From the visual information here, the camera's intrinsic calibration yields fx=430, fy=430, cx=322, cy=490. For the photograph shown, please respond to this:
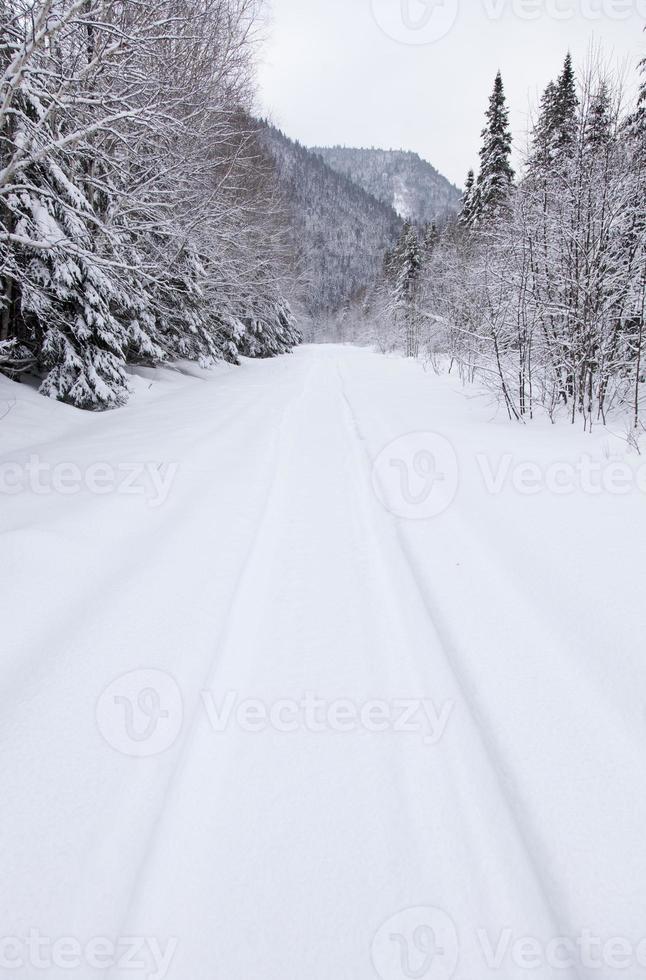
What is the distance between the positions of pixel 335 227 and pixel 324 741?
127m

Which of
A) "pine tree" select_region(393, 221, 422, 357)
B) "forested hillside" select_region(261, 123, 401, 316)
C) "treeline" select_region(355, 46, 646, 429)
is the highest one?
"forested hillside" select_region(261, 123, 401, 316)

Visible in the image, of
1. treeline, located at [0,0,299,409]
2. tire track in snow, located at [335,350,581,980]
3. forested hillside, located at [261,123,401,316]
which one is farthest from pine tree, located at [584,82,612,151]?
forested hillside, located at [261,123,401,316]

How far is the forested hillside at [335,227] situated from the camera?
91812mm

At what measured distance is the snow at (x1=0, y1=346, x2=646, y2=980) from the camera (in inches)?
38.4

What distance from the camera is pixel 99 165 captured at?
28.9ft

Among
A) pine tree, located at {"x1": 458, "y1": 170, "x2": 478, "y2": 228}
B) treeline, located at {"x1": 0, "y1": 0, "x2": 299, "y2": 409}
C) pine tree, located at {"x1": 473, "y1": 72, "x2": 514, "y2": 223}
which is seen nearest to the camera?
treeline, located at {"x1": 0, "y1": 0, "x2": 299, "y2": 409}

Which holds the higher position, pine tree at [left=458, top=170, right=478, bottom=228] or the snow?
pine tree at [left=458, top=170, right=478, bottom=228]

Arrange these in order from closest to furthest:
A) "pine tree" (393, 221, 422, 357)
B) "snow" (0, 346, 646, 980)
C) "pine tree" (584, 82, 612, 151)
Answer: "snow" (0, 346, 646, 980), "pine tree" (584, 82, 612, 151), "pine tree" (393, 221, 422, 357)

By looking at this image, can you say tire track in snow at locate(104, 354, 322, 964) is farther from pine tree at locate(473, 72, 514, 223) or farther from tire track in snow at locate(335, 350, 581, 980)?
pine tree at locate(473, 72, 514, 223)

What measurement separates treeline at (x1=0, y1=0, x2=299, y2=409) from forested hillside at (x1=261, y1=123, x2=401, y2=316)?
78816 mm

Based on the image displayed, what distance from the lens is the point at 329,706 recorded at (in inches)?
61.5

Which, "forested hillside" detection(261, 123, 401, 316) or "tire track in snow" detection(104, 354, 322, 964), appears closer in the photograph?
"tire track in snow" detection(104, 354, 322, 964)

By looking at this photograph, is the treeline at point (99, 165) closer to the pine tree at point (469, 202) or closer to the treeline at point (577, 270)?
the treeline at point (577, 270)

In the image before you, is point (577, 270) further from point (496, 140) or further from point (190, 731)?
point (496, 140)
